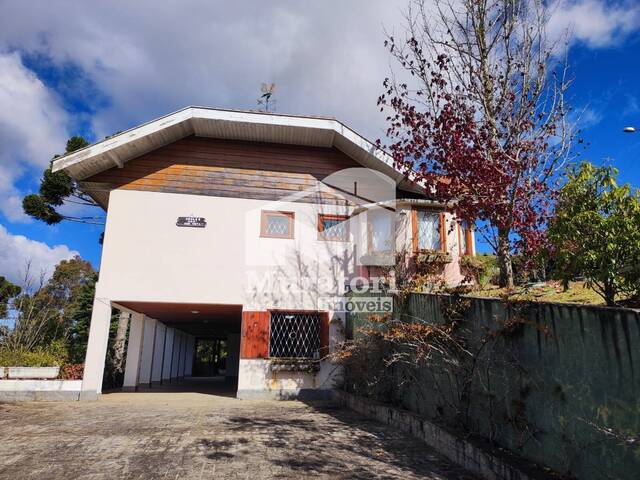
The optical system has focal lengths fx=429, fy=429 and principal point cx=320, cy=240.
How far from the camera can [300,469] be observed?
4609 millimetres

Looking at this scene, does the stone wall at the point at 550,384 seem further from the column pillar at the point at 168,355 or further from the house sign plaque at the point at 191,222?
the column pillar at the point at 168,355

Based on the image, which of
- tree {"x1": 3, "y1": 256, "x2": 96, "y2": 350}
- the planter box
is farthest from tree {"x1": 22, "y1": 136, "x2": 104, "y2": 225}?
the planter box

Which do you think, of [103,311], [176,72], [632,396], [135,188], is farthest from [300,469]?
[176,72]

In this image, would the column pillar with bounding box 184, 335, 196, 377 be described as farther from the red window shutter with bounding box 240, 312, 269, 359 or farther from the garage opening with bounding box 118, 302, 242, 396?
the red window shutter with bounding box 240, 312, 269, 359

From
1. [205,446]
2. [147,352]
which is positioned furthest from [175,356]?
[205,446]

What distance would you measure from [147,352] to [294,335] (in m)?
6.52

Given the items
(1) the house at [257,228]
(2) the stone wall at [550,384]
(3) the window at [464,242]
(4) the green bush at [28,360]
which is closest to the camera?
(2) the stone wall at [550,384]

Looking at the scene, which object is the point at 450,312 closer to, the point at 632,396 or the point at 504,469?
the point at 504,469

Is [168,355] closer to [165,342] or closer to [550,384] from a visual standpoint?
[165,342]

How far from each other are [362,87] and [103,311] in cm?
902

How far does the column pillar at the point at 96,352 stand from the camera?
1037cm

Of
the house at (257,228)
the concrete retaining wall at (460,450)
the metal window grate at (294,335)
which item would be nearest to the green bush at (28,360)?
the house at (257,228)

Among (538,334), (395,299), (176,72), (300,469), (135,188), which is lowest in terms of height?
(300,469)

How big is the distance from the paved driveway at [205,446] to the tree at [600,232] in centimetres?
268
